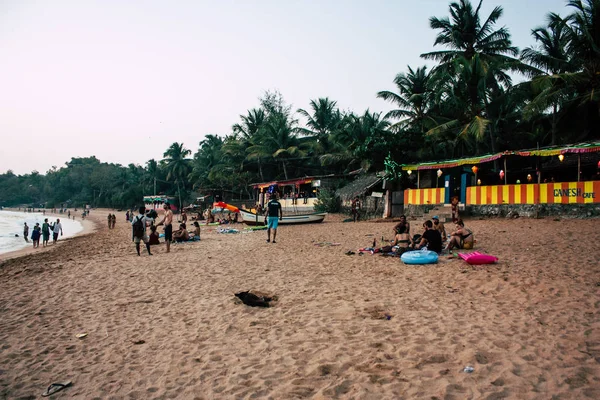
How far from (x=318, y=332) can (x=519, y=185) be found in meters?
15.0

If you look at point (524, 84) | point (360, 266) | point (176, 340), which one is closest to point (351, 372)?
point (176, 340)

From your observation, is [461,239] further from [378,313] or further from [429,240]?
[378,313]

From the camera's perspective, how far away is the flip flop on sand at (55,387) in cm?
339

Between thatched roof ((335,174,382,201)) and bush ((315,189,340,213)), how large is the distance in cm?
48

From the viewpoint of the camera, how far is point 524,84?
21469mm

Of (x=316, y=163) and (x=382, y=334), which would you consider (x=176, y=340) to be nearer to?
(x=382, y=334)

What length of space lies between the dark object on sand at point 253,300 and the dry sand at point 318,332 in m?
0.13

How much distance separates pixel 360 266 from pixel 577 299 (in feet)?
12.8

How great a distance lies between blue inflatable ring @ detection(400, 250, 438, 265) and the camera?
310 inches

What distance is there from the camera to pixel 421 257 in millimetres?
7902

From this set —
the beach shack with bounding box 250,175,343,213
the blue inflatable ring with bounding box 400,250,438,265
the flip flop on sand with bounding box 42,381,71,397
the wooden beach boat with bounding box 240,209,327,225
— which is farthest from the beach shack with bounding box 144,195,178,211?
the flip flop on sand with bounding box 42,381,71,397

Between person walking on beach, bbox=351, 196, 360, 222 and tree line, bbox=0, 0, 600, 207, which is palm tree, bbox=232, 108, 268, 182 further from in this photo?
person walking on beach, bbox=351, 196, 360, 222

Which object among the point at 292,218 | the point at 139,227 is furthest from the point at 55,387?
the point at 292,218

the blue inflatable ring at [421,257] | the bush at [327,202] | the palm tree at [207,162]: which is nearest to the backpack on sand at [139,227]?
the blue inflatable ring at [421,257]
